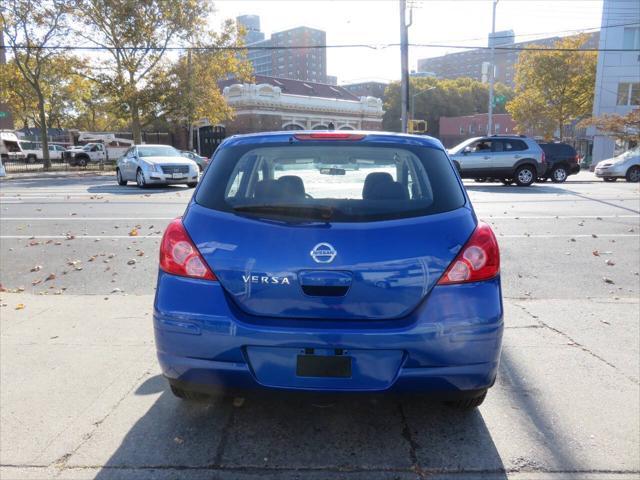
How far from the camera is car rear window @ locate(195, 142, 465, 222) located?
9.07 ft

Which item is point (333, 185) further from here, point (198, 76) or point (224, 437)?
point (198, 76)

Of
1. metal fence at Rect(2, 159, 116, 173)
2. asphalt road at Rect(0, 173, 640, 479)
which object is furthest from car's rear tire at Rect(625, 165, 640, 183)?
metal fence at Rect(2, 159, 116, 173)

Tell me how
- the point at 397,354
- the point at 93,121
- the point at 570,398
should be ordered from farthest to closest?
→ 1. the point at 93,121
2. the point at 570,398
3. the point at 397,354

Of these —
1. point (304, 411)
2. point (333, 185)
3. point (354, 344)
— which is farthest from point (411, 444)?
point (333, 185)

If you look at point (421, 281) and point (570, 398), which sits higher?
point (421, 281)

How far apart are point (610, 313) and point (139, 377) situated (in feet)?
14.0

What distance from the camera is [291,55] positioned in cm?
6794

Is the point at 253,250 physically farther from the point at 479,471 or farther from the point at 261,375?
the point at 479,471

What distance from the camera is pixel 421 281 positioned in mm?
2590

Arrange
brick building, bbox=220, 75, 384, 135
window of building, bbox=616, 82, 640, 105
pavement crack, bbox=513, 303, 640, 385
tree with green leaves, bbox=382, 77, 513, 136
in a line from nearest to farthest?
pavement crack, bbox=513, 303, 640, 385 → window of building, bbox=616, 82, 640, 105 → brick building, bbox=220, 75, 384, 135 → tree with green leaves, bbox=382, 77, 513, 136

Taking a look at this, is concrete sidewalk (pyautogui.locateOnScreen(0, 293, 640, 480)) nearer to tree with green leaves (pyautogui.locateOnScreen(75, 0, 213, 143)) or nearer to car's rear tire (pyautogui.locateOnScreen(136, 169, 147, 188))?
car's rear tire (pyautogui.locateOnScreen(136, 169, 147, 188))

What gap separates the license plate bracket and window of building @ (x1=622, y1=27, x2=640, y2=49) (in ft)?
165

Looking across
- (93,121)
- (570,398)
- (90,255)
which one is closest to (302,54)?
(93,121)

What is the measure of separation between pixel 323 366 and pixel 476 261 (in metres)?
0.92
